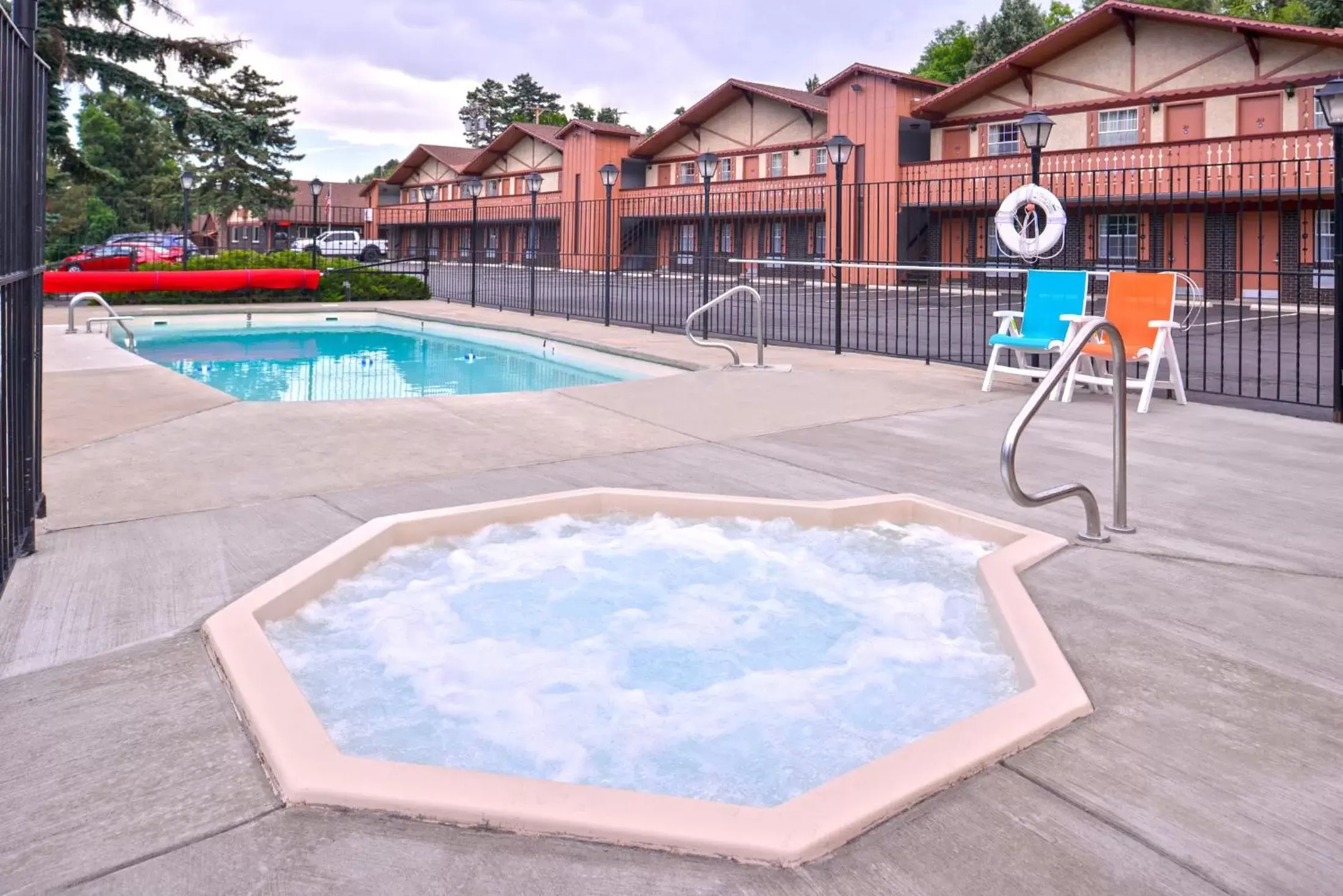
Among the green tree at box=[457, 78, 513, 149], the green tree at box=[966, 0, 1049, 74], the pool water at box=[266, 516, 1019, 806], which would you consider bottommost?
the pool water at box=[266, 516, 1019, 806]

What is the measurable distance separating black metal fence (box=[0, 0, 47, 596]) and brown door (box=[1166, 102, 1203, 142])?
1090 inches

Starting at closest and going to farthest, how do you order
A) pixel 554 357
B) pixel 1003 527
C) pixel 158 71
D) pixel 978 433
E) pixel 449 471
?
pixel 1003 527 → pixel 449 471 → pixel 978 433 → pixel 554 357 → pixel 158 71

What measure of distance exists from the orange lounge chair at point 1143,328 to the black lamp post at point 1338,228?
1.05 metres

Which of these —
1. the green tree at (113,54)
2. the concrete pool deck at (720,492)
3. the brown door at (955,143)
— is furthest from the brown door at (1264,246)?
the green tree at (113,54)

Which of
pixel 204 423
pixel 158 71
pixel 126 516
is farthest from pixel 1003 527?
pixel 158 71

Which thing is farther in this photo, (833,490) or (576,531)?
(833,490)

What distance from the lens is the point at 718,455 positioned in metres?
6.27

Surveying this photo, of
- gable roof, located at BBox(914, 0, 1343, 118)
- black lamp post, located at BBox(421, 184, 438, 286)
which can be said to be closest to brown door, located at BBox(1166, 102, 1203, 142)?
gable roof, located at BBox(914, 0, 1343, 118)

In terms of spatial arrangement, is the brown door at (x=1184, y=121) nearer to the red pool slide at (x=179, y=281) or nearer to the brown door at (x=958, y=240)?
the brown door at (x=958, y=240)

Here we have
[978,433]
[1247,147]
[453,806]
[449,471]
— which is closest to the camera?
[453,806]

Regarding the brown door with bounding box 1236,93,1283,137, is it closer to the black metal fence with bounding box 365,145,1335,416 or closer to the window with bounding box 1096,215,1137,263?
the black metal fence with bounding box 365,145,1335,416

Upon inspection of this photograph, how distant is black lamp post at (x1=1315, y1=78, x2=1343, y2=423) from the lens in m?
7.10

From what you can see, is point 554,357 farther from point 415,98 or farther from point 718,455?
point 415,98

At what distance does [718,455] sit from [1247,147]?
22142 millimetres
